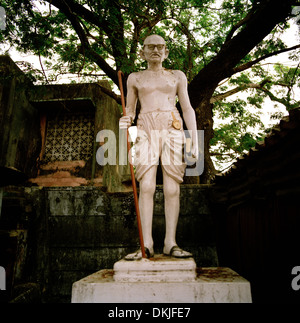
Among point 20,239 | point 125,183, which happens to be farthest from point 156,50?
point 125,183

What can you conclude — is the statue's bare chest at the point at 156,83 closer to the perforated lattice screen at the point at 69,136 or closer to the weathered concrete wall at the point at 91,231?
the weathered concrete wall at the point at 91,231

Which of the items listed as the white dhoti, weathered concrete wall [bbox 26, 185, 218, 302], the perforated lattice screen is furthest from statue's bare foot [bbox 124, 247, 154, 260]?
the perforated lattice screen

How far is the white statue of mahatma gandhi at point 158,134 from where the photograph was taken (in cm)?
290

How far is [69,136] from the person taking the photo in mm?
9562

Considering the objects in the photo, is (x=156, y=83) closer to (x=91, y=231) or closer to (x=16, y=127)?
(x=91, y=231)

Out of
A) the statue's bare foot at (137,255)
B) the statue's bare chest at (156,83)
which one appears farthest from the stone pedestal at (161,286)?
the statue's bare chest at (156,83)

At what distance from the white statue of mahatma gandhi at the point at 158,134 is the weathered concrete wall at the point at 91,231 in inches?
71.4

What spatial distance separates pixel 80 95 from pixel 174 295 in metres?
8.15

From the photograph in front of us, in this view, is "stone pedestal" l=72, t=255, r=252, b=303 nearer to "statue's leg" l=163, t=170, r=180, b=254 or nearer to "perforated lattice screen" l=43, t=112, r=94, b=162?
"statue's leg" l=163, t=170, r=180, b=254

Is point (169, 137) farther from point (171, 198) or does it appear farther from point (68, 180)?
point (68, 180)

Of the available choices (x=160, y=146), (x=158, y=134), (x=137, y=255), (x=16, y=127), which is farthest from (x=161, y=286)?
(x=16, y=127)

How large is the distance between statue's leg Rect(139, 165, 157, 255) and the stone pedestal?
1.44ft

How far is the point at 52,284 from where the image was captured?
14.8 ft

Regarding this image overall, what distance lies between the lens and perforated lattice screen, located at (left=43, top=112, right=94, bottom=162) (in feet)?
30.7
